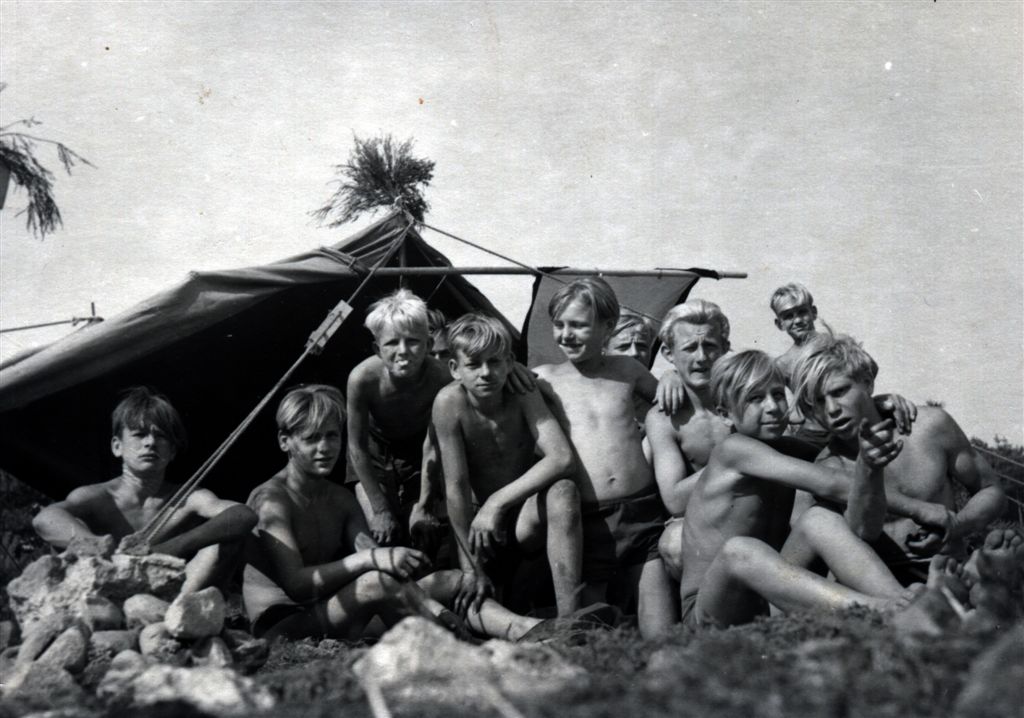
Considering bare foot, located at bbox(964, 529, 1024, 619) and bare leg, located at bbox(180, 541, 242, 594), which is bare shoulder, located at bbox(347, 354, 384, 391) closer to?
bare leg, located at bbox(180, 541, 242, 594)

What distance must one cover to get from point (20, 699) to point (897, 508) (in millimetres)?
2472

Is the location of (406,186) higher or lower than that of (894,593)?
higher

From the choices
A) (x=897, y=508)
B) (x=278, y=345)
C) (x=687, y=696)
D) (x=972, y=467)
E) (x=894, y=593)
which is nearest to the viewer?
(x=687, y=696)

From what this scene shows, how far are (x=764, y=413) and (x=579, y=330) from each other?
936mm

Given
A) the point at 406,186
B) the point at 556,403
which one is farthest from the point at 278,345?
the point at 556,403

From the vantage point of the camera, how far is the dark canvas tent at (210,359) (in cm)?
502

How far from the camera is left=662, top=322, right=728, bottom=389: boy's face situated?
4.85 m

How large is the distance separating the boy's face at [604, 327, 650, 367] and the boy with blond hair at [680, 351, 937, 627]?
144 centimetres

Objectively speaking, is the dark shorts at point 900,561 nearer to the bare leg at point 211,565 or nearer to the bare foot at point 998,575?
the bare foot at point 998,575

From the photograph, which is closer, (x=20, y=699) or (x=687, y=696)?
(x=687, y=696)

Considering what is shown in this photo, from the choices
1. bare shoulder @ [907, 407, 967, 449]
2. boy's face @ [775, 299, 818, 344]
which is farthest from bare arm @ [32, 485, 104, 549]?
boy's face @ [775, 299, 818, 344]

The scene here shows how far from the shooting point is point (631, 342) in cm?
572

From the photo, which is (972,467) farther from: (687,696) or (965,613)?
(687,696)

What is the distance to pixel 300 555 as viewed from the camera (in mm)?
4512
